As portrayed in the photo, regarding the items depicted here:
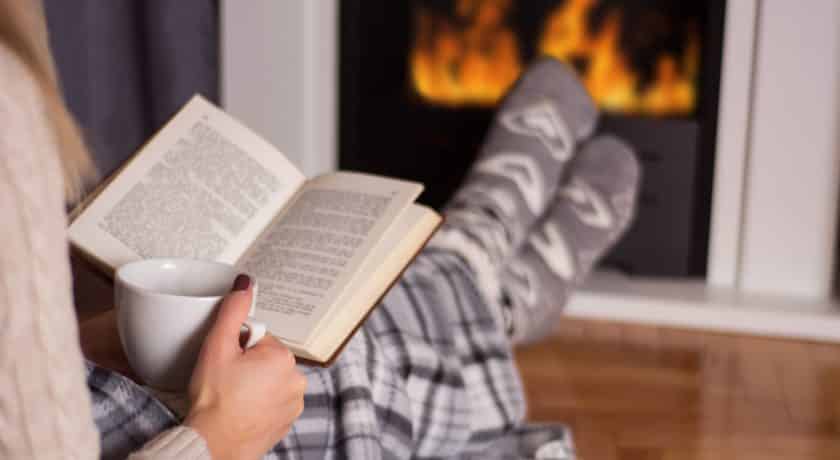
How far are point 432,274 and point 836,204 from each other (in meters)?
0.97

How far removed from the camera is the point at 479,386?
1.16 metres

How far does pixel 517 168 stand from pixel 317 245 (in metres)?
0.69

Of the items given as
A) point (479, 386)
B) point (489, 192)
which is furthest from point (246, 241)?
point (489, 192)

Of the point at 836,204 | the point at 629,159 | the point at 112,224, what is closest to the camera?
the point at 112,224

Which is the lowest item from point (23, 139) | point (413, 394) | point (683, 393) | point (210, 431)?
point (683, 393)

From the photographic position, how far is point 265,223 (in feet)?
3.16

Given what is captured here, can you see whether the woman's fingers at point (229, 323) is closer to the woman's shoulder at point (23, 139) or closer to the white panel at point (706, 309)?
the woman's shoulder at point (23, 139)

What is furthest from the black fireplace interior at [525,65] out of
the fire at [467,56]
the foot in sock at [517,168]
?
the foot in sock at [517,168]

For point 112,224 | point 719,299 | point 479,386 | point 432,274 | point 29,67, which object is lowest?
point 719,299

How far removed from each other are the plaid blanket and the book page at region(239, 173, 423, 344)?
83mm

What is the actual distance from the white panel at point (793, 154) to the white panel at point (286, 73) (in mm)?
763

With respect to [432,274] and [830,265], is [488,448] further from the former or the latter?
[830,265]

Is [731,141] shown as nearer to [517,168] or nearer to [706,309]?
[706,309]

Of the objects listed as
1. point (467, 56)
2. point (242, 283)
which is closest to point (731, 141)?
point (467, 56)
